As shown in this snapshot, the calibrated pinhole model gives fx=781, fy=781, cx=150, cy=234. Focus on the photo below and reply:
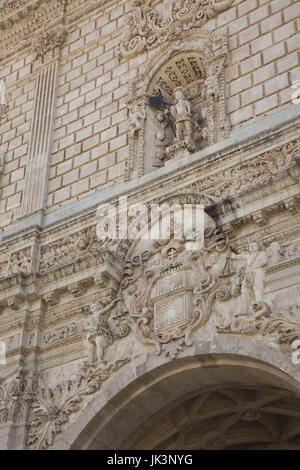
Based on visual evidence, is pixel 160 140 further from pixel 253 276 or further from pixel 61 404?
pixel 61 404

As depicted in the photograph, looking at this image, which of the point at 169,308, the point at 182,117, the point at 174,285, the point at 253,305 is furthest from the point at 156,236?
the point at 182,117

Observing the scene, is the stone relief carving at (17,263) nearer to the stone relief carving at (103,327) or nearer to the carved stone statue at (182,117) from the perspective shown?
the stone relief carving at (103,327)

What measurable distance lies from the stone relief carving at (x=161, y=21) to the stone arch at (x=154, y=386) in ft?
20.4

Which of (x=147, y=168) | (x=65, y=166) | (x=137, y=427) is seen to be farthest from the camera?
(x=65, y=166)

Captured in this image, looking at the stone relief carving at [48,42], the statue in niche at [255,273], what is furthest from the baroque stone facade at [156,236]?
the stone relief carving at [48,42]

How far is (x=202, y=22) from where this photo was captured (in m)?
13.7

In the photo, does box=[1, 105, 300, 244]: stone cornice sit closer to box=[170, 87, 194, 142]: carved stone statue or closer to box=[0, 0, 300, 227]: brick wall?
box=[0, 0, 300, 227]: brick wall

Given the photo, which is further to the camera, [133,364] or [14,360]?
[14,360]

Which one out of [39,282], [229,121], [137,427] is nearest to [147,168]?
[229,121]

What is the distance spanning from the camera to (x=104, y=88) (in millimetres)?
14367

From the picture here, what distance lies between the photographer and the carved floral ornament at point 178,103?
12.5 meters

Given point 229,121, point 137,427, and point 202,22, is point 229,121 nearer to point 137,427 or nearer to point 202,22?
point 202,22

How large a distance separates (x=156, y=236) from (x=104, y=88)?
4.09 meters
